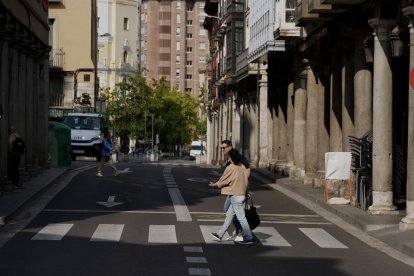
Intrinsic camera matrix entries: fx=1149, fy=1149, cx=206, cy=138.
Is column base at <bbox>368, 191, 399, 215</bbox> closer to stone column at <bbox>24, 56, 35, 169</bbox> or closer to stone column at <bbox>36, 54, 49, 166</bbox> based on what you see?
stone column at <bbox>24, 56, 35, 169</bbox>

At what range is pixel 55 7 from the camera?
85062mm

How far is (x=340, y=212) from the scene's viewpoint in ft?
83.9

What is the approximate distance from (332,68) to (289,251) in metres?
16.9

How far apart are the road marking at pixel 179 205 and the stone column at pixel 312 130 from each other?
5.27 m

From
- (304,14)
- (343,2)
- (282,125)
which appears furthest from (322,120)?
(282,125)

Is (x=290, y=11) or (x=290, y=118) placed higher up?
(x=290, y=11)

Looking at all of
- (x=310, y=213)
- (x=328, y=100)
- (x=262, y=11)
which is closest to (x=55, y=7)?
(x=262, y=11)

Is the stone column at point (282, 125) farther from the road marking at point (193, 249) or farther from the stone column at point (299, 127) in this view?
the road marking at point (193, 249)

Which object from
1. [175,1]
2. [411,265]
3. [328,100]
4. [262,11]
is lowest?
[411,265]

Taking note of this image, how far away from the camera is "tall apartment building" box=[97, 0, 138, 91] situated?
127m

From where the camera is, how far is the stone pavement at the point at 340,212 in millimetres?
20141

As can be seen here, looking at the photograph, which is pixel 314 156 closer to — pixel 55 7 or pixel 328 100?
pixel 328 100

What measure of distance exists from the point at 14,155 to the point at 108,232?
11087mm

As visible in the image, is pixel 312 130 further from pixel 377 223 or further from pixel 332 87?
pixel 377 223
